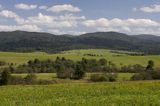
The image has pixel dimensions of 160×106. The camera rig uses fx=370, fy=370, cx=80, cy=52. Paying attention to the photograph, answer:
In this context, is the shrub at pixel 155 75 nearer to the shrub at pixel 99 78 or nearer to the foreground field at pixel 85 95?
the shrub at pixel 99 78

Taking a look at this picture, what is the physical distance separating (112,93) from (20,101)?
895cm

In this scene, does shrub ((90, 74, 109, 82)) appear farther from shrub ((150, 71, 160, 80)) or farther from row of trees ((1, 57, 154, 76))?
row of trees ((1, 57, 154, 76))

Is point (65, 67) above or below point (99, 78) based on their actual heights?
below

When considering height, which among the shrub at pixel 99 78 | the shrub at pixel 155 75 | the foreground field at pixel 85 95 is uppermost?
the foreground field at pixel 85 95

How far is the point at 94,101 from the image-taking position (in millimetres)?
29828

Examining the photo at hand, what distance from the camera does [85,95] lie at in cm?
3344

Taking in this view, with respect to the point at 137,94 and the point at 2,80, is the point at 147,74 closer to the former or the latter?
the point at 2,80

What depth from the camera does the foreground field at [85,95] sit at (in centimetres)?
2909

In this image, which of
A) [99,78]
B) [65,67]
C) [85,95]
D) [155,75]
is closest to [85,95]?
[85,95]

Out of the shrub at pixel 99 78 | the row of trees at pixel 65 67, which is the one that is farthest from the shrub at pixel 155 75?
the row of trees at pixel 65 67

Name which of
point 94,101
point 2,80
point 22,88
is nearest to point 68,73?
point 2,80

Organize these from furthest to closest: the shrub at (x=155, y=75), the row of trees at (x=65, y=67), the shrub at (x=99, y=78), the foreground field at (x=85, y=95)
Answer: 1. the row of trees at (x=65, y=67)
2. the shrub at (x=99, y=78)
3. the shrub at (x=155, y=75)
4. the foreground field at (x=85, y=95)

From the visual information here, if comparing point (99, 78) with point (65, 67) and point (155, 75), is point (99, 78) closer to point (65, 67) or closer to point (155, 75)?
point (155, 75)

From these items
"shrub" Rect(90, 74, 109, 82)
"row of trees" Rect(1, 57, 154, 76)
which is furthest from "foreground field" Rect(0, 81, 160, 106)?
"row of trees" Rect(1, 57, 154, 76)
